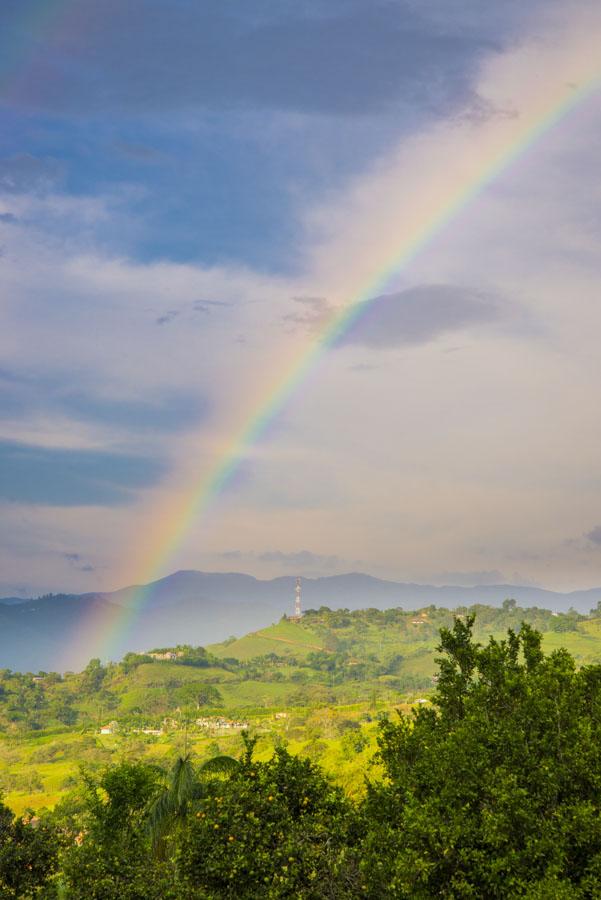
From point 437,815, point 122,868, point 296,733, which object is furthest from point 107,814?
point 296,733

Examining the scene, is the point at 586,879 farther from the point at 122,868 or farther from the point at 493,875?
the point at 122,868

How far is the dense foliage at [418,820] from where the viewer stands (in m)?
19.2

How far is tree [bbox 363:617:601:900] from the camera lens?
18.8 metres

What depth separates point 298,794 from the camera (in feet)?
85.9

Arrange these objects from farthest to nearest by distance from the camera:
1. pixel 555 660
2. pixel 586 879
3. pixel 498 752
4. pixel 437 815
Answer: pixel 555 660 < pixel 498 752 < pixel 437 815 < pixel 586 879

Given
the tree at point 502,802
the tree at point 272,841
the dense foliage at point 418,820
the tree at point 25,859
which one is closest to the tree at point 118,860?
the dense foliage at point 418,820

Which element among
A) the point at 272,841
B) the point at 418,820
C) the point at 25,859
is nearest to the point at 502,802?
the point at 418,820

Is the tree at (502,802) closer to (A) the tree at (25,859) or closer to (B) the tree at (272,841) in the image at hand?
(B) the tree at (272,841)

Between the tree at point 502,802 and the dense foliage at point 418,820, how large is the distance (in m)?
0.05

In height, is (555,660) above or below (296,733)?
above

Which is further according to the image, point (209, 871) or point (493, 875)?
point (209, 871)

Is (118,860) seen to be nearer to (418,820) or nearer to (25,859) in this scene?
(25,859)

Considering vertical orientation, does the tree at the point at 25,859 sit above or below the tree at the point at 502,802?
below

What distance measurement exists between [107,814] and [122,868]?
7595 millimetres
